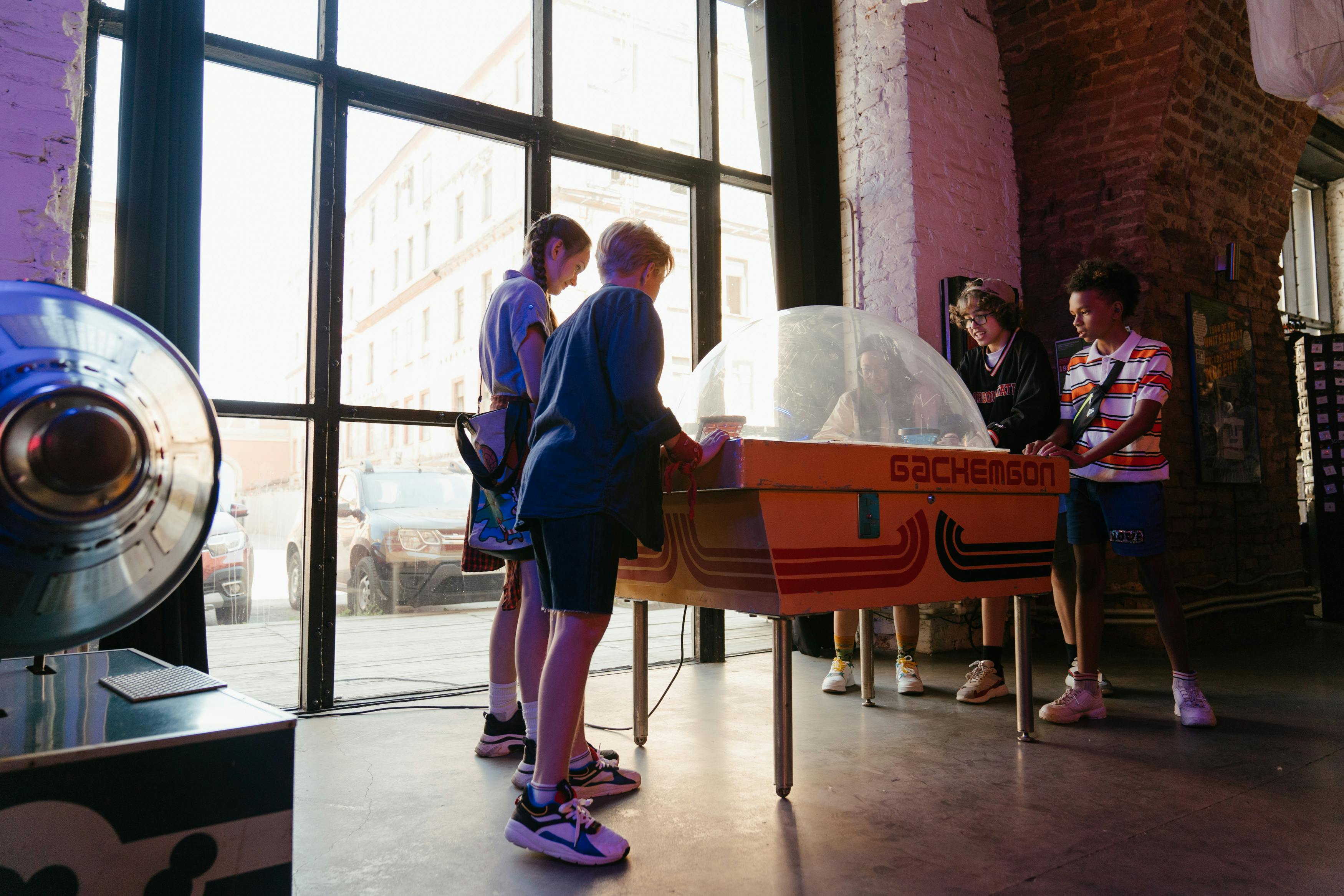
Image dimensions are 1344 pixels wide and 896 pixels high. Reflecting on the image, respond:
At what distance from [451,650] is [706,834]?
330cm

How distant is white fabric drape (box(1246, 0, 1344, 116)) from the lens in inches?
→ 132

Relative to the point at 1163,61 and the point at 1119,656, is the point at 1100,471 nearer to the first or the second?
the point at 1119,656

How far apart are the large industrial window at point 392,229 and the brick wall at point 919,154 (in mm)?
518

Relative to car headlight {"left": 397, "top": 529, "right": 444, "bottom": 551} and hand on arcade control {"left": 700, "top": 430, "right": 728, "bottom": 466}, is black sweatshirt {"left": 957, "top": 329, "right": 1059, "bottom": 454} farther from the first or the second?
car headlight {"left": 397, "top": 529, "right": 444, "bottom": 551}

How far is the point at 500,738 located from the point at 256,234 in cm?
224

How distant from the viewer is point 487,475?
2.21 metres

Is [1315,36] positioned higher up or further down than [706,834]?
higher up

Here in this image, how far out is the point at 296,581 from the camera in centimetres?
414

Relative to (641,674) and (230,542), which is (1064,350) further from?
(230,542)

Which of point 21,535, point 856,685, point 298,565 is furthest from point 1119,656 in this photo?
point 21,535

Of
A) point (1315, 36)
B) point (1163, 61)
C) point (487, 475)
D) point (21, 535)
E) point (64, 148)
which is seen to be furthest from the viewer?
point (1163, 61)

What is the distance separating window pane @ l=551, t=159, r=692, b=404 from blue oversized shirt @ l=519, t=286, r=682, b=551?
2.64m

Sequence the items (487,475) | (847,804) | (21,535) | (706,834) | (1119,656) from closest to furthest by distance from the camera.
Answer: (21,535), (706,834), (847,804), (487,475), (1119,656)

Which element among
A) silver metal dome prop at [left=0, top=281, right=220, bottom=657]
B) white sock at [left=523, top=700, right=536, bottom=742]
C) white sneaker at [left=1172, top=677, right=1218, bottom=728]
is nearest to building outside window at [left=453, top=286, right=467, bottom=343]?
white sock at [left=523, top=700, right=536, bottom=742]
